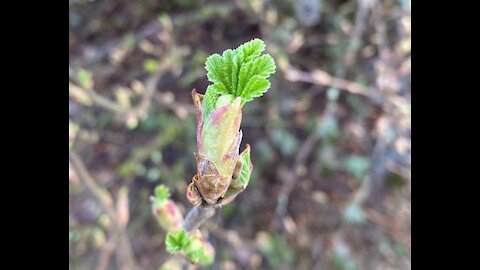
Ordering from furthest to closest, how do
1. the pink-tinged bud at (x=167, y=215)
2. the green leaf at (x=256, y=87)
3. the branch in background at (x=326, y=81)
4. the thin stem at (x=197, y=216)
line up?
the branch in background at (x=326, y=81) < the pink-tinged bud at (x=167, y=215) < the thin stem at (x=197, y=216) < the green leaf at (x=256, y=87)

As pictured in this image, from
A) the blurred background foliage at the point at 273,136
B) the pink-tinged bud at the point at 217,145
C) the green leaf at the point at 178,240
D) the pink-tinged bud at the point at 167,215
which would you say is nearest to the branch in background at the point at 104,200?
the blurred background foliage at the point at 273,136

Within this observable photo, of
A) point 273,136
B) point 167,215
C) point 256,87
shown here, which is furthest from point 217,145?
point 273,136

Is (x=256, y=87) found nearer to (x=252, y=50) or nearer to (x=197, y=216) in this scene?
(x=252, y=50)

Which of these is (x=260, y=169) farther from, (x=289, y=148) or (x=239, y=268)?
(x=239, y=268)

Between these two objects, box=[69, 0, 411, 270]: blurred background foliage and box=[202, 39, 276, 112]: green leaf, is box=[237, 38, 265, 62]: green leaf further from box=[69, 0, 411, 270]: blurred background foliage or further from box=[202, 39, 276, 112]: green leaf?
box=[69, 0, 411, 270]: blurred background foliage

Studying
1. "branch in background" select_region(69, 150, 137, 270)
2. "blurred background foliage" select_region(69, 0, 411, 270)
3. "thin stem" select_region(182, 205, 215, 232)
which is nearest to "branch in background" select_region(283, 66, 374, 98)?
"blurred background foliage" select_region(69, 0, 411, 270)

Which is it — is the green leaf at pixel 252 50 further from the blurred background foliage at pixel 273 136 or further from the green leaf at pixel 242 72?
the blurred background foliage at pixel 273 136
